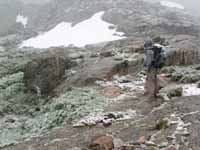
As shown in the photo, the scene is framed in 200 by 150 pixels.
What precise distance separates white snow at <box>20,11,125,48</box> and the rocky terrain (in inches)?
444

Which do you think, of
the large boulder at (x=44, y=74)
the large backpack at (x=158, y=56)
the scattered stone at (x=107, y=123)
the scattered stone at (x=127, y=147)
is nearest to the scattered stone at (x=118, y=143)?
the scattered stone at (x=127, y=147)

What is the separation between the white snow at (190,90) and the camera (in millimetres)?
15761

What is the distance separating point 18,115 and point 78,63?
6.03 meters

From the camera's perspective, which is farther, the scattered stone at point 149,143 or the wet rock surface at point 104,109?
the wet rock surface at point 104,109

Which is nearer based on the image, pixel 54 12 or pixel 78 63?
pixel 78 63

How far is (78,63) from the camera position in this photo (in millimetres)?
23094

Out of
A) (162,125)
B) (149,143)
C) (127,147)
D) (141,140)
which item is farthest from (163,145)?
(162,125)

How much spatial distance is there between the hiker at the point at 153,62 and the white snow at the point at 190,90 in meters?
1.07

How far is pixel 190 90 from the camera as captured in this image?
16.2m

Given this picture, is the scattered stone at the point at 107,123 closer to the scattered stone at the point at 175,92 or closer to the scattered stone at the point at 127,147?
the scattered stone at the point at 127,147

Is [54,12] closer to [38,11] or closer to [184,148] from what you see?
[38,11]

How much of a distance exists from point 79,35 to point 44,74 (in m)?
21.6

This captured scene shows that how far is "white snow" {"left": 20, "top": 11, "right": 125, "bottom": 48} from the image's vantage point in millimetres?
39959

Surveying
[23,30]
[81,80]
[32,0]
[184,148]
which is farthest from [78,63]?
[32,0]
